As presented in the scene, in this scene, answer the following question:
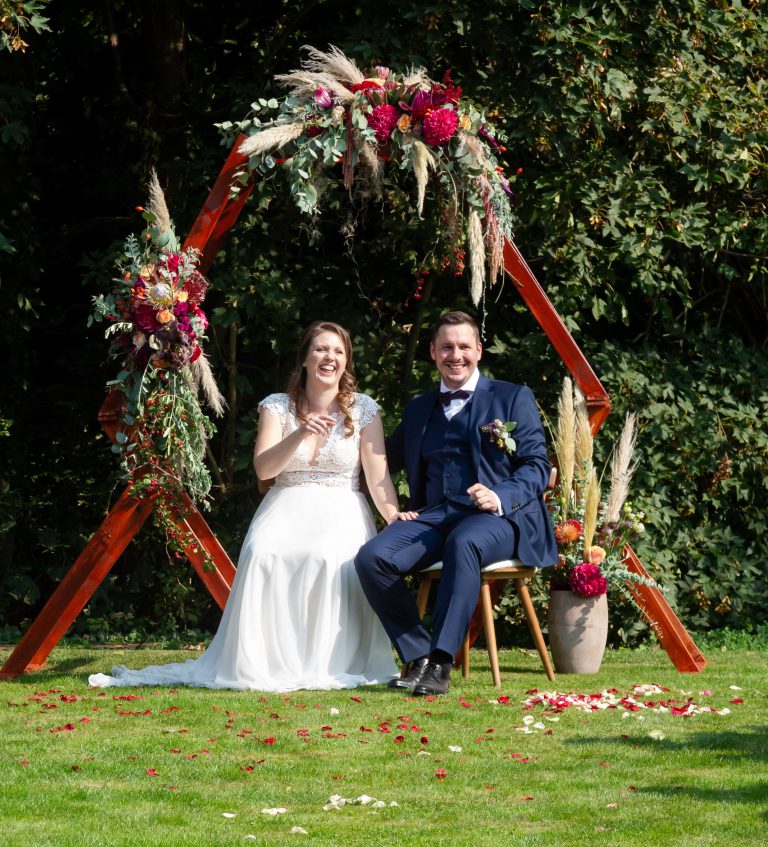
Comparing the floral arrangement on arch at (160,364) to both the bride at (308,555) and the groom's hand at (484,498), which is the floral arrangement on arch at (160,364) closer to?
the bride at (308,555)

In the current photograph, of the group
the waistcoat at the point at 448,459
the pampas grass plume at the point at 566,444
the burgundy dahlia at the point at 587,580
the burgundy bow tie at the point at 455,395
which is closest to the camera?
the waistcoat at the point at 448,459

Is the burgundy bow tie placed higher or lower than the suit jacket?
higher

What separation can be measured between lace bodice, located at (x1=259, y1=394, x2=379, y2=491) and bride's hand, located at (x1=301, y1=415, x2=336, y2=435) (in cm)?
33

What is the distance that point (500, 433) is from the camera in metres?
5.68

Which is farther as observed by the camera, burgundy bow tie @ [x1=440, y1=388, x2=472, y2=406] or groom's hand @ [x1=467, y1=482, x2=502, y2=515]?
burgundy bow tie @ [x1=440, y1=388, x2=472, y2=406]

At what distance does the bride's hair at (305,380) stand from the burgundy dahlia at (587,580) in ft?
4.10

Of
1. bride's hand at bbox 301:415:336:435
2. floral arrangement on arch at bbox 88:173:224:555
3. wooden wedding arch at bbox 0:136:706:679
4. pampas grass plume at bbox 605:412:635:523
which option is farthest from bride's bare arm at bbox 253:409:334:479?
pampas grass plume at bbox 605:412:635:523

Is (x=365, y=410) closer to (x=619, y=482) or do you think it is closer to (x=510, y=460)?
(x=510, y=460)

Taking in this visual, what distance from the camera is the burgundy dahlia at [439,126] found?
579cm

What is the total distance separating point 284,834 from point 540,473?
2.99 meters

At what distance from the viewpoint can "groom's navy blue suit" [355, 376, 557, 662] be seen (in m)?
5.35

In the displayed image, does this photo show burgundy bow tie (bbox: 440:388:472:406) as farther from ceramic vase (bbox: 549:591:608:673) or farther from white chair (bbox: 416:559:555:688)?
ceramic vase (bbox: 549:591:608:673)

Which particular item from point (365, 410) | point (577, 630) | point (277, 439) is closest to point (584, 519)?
point (577, 630)

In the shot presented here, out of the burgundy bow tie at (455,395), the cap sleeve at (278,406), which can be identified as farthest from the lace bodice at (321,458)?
the burgundy bow tie at (455,395)
